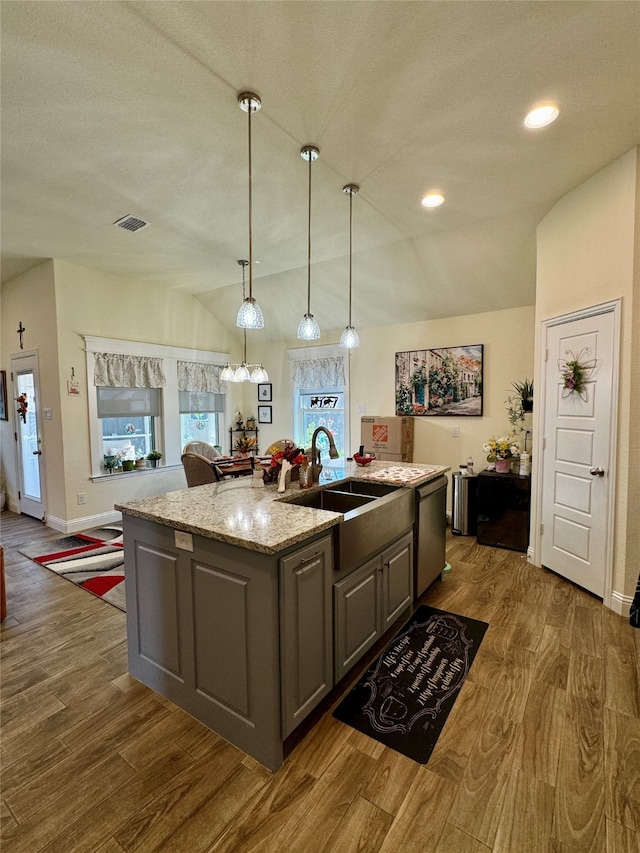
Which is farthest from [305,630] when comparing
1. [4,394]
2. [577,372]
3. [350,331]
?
[4,394]

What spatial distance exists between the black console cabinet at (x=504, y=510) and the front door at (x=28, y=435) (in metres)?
5.23

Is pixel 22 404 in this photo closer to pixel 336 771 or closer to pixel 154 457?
pixel 154 457

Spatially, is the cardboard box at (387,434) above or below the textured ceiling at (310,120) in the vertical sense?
below

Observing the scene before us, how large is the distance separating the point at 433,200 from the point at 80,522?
502 centimetres

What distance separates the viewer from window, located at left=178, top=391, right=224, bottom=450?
609cm

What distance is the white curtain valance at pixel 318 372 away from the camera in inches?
231

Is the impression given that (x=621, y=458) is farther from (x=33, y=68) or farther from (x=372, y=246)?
(x=33, y=68)

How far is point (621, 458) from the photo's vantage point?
2711 mm

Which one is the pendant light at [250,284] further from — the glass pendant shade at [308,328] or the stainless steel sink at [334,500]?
the stainless steel sink at [334,500]

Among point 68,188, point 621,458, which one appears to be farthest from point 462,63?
point 68,188

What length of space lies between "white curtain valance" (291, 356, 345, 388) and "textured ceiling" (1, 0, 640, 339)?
2.04 m

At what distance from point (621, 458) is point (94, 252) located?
17.0ft

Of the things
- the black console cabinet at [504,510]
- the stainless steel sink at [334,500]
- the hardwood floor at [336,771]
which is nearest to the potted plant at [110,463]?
the hardwood floor at [336,771]

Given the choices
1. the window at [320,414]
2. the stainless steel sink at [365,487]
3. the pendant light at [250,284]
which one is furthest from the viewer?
the window at [320,414]
